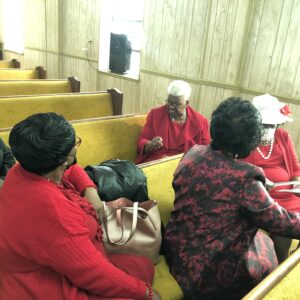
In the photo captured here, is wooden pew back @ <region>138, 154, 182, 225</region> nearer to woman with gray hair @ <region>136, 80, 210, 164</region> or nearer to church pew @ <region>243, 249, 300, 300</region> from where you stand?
woman with gray hair @ <region>136, 80, 210, 164</region>

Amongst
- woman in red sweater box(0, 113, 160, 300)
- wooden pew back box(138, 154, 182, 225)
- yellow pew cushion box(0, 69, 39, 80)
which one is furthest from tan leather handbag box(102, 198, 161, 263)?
yellow pew cushion box(0, 69, 39, 80)

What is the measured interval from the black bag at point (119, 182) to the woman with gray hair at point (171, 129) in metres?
0.84

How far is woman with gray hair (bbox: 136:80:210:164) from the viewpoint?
8.30 ft

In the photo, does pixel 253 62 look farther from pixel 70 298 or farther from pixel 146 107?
pixel 70 298

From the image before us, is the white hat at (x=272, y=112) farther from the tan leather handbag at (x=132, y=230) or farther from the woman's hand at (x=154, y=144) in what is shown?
the tan leather handbag at (x=132, y=230)

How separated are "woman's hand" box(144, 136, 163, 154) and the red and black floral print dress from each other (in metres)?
1.04

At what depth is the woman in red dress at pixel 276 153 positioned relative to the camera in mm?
1982

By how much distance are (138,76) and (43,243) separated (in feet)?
13.4

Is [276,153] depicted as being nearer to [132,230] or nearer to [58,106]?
[132,230]

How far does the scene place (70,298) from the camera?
0.97 m

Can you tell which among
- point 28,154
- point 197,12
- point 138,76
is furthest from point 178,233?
point 138,76

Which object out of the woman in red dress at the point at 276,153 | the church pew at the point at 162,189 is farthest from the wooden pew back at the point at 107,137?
the woman in red dress at the point at 276,153

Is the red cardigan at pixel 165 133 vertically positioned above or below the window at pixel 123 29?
below

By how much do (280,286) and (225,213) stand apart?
369 mm
